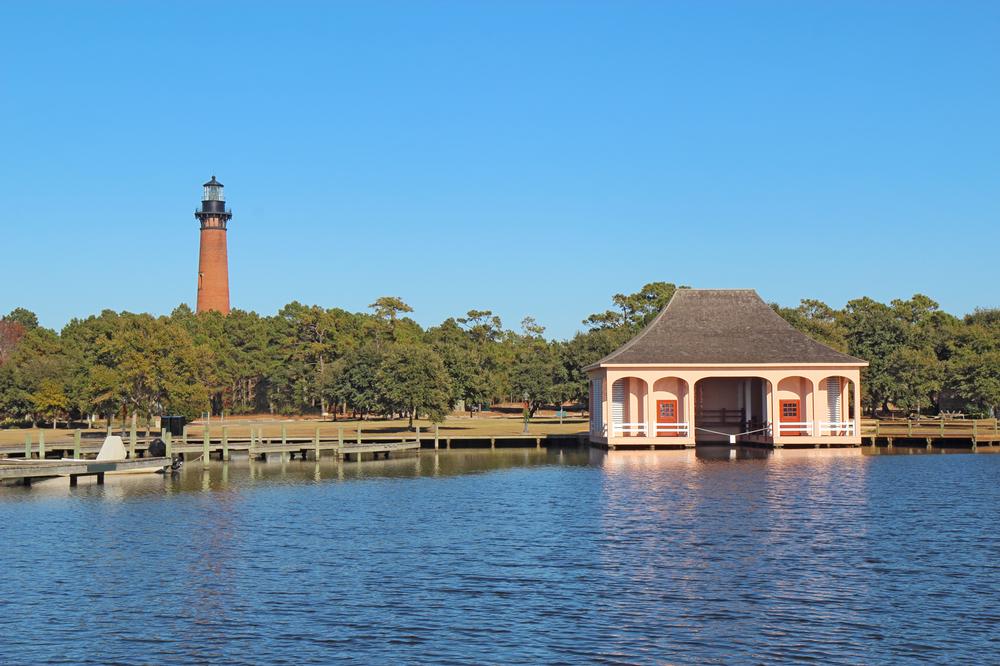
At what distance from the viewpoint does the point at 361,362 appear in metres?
88.4

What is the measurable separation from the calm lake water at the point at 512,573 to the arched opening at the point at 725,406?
20421mm

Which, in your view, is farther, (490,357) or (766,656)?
(490,357)

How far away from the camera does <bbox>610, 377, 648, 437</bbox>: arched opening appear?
5691cm

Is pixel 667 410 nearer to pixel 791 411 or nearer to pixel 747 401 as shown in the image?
pixel 747 401

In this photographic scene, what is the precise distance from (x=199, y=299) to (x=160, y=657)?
116 m

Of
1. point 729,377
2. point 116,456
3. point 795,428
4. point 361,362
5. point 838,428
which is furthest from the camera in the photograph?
point 361,362

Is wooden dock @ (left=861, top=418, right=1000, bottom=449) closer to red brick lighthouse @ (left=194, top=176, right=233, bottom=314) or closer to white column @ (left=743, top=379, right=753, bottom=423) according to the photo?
white column @ (left=743, top=379, right=753, bottom=423)

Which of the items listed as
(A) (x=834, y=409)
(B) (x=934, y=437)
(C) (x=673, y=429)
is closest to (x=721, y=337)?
(C) (x=673, y=429)

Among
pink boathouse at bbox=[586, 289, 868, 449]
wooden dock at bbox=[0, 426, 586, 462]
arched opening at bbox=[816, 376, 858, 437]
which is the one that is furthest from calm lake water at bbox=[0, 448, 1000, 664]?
arched opening at bbox=[816, 376, 858, 437]

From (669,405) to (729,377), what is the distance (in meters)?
3.51

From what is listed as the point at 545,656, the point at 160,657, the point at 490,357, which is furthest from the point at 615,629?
the point at 490,357

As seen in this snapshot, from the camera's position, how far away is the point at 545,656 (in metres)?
16.4

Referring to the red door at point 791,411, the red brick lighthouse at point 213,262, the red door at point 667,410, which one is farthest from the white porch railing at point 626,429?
the red brick lighthouse at point 213,262

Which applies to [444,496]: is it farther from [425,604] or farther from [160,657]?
[160,657]
